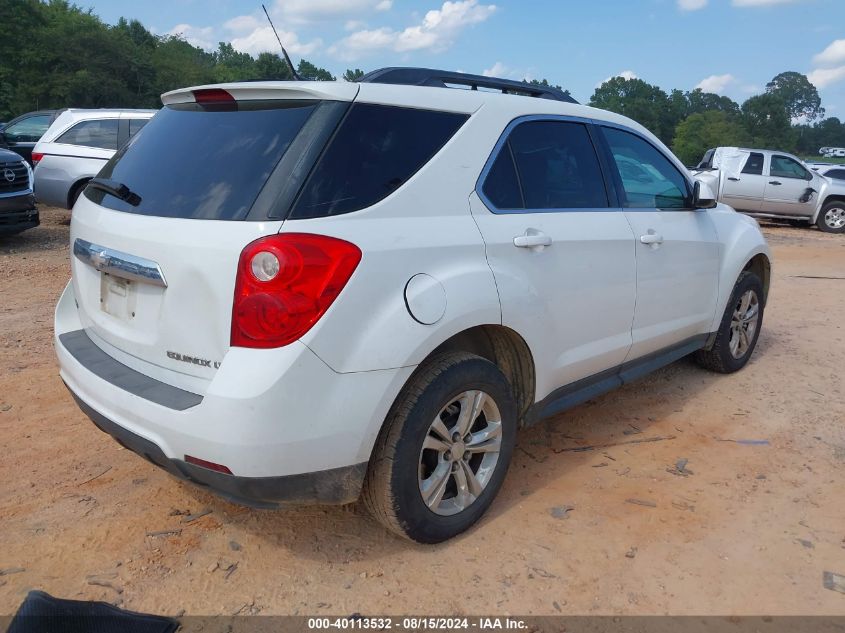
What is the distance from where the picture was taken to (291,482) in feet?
7.59

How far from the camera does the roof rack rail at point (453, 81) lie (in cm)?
293

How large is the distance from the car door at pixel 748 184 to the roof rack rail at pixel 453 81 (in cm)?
1391

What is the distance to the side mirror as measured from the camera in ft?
13.8

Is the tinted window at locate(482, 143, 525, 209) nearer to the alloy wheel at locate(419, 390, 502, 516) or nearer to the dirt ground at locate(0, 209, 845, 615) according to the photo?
the alloy wheel at locate(419, 390, 502, 516)

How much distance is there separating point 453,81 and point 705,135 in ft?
256

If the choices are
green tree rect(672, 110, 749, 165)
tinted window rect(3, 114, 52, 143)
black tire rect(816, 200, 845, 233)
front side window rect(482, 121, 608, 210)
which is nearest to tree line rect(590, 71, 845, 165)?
green tree rect(672, 110, 749, 165)

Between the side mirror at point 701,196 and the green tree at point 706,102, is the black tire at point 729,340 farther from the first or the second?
the green tree at point 706,102

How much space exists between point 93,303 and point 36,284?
208 inches

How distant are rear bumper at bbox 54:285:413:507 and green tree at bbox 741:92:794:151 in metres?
91.8

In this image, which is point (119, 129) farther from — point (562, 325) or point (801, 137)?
point (801, 137)

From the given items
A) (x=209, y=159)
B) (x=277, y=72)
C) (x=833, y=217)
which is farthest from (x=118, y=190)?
(x=833, y=217)

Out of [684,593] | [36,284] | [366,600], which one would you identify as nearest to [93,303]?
[366,600]

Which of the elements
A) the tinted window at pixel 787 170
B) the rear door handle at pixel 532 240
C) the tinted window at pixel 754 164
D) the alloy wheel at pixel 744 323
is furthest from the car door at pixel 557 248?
the tinted window at pixel 787 170

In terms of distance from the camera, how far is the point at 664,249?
3.85 meters
